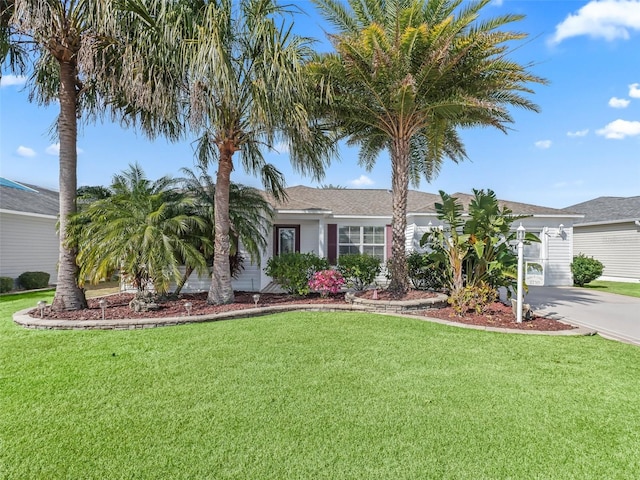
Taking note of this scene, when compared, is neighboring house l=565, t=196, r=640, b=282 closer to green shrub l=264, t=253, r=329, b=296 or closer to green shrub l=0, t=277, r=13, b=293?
green shrub l=264, t=253, r=329, b=296

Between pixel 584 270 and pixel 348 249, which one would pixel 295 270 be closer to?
pixel 348 249

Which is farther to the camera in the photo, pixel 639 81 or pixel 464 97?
pixel 639 81

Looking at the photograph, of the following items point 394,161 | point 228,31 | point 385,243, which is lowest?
point 385,243

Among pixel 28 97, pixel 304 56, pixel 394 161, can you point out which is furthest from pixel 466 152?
pixel 28 97

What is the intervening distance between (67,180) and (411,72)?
8442mm

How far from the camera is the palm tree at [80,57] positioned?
6941mm

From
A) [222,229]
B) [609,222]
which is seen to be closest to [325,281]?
[222,229]

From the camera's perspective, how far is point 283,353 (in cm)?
531

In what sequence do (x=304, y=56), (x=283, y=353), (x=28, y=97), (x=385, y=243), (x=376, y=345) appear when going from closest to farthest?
(x=283, y=353) → (x=376, y=345) → (x=304, y=56) → (x=28, y=97) → (x=385, y=243)

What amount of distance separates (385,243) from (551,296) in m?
6.18

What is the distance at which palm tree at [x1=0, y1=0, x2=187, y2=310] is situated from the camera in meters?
6.94

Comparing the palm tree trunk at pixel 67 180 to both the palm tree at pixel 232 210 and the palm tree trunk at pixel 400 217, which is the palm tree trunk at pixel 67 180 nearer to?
the palm tree at pixel 232 210

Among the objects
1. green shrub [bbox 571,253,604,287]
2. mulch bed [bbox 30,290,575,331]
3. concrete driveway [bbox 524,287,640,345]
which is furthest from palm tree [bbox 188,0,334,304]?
green shrub [bbox 571,253,604,287]

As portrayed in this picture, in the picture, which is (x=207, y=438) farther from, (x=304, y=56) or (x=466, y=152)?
(x=466, y=152)
